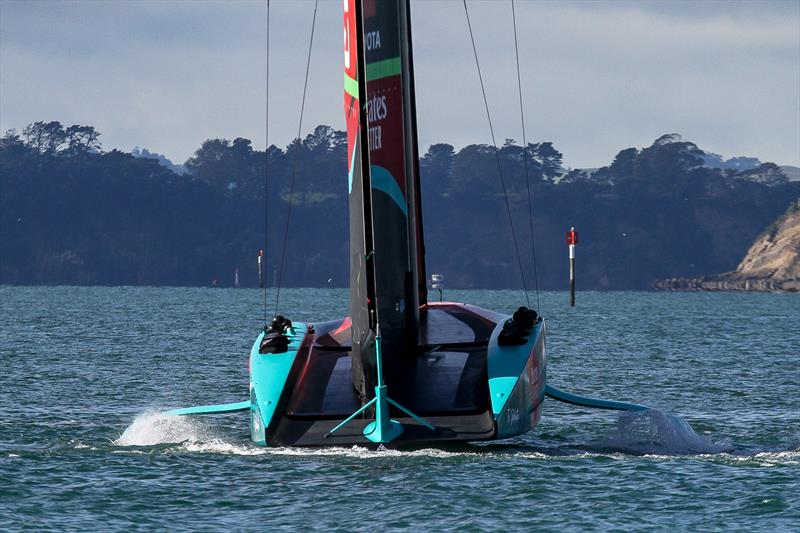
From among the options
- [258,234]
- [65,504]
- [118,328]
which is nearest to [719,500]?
[65,504]

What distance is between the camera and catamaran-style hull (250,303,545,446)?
41.2 feet

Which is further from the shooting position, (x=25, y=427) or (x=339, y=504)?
(x=25, y=427)

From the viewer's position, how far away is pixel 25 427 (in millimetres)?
15617

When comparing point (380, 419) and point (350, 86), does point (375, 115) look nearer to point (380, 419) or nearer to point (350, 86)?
point (350, 86)

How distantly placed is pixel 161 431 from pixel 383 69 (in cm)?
466

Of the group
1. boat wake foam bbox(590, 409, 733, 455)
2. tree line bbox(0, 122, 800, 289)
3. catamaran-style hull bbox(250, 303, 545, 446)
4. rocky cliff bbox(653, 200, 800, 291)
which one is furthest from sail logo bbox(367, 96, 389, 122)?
tree line bbox(0, 122, 800, 289)

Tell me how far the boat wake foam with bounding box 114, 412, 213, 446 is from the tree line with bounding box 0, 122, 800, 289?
142191 millimetres

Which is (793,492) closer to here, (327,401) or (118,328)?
(327,401)

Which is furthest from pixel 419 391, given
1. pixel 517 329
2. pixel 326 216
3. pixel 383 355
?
pixel 326 216

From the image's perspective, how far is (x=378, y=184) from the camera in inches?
507

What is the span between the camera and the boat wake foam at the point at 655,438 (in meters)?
14.0

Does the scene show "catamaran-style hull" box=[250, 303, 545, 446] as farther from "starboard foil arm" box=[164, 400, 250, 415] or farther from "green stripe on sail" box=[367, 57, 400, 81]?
"green stripe on sail" box=[367, 57, 400, 81]

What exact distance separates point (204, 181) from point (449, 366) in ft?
541

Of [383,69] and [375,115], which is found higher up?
[383,69]
